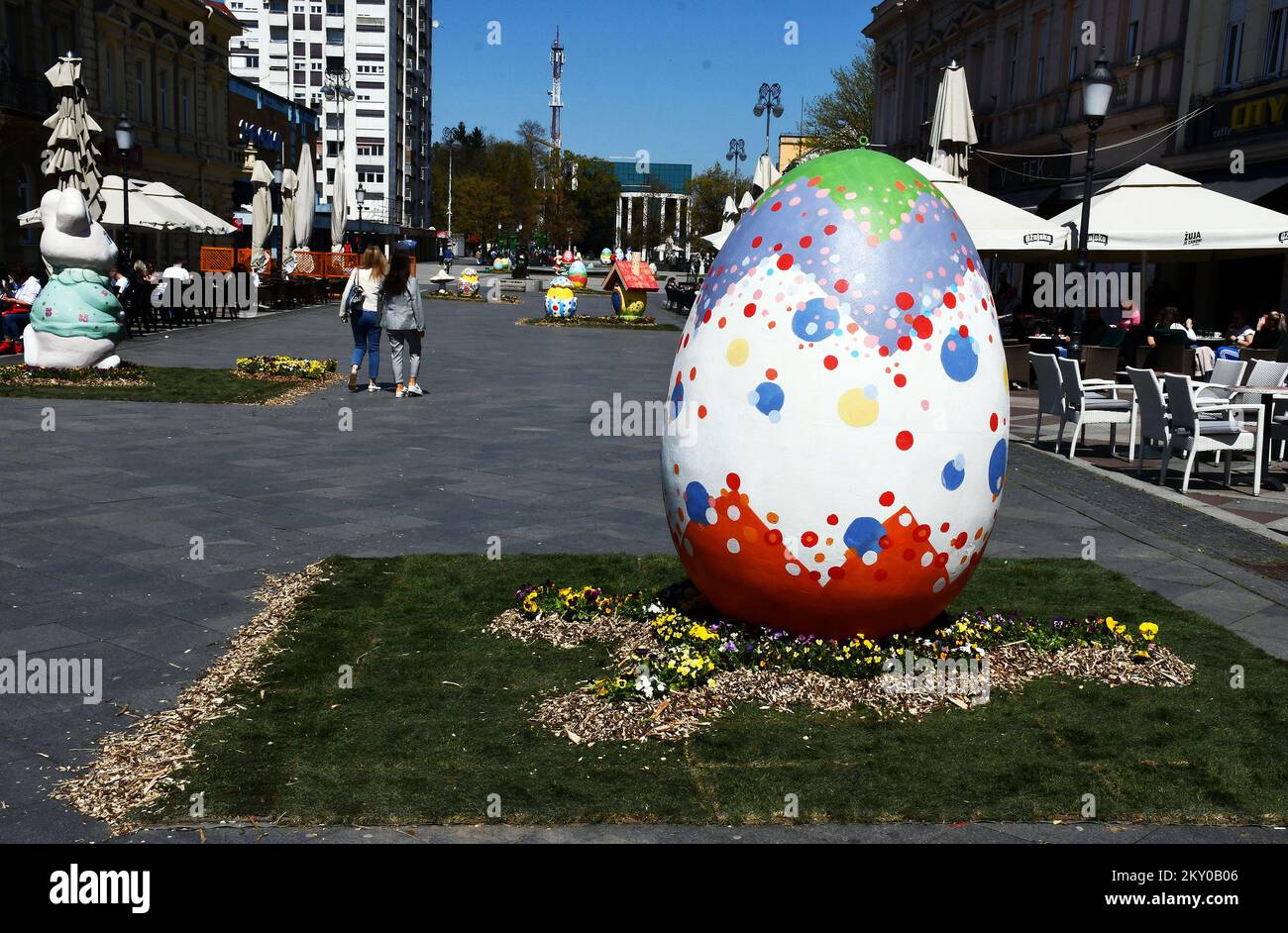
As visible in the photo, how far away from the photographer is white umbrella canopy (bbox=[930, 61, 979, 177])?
1858cm

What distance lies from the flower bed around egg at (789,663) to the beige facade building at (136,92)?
2475 cm

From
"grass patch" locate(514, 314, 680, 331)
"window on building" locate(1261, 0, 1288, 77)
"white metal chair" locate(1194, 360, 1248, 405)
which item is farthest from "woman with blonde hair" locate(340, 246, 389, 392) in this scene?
"window on building" locate(1261, 0, 1288, 77)

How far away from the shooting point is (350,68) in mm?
100438

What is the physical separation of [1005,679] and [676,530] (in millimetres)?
1645

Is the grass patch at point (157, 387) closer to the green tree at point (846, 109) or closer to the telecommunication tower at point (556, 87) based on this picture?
the green tree at point (846, 109)

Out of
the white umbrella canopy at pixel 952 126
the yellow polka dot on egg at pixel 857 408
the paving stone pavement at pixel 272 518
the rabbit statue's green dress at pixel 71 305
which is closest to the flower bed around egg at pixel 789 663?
the paving stone pavement at pixel 272 518

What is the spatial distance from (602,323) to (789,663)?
2729 centimetres

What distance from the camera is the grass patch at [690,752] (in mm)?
4125

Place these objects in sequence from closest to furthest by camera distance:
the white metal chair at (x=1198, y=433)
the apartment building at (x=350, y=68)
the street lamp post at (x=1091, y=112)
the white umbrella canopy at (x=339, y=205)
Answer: the white metal chair at (x=1198, y=433) < the street lamp post at (x=1091, y=112) < the white umbrella canopy at (x=339, y=205) < the apartment building at (x=350, y=68)

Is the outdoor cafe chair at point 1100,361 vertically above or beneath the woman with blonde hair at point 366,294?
beneath

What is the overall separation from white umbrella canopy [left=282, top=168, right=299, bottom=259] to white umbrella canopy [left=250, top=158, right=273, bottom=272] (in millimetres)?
1673
